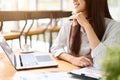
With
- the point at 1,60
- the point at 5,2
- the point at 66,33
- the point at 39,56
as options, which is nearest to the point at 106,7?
the point at 66,33

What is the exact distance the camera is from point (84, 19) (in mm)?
1506

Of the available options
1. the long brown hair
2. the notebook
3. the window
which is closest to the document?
the notebook

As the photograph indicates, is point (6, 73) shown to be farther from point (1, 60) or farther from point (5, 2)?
point (5, 2)

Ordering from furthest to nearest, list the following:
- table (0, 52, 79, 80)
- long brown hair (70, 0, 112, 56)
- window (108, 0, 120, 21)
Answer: window (108, 0, 120, 21) < long brown hair (70, 0, 112, 56) < table (0, 52, 79, 80)

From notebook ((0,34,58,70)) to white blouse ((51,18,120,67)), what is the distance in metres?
0.15

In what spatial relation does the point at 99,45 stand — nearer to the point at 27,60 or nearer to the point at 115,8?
the point at 27,60

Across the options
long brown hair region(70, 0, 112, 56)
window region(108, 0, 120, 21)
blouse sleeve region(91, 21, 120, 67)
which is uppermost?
long brown hair region(70, 0, 112, 56)

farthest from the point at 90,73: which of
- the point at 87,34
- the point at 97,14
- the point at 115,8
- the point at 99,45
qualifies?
the point at 115,8

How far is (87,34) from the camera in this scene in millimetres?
1464

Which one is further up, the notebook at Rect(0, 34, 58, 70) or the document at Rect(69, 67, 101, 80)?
the document at Rect(69, 67, 101, 80)

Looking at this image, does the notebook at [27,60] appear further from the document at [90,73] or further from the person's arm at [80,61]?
the document at [90,73]

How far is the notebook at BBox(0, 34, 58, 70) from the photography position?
128 cm

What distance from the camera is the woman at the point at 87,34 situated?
1396 millimetres

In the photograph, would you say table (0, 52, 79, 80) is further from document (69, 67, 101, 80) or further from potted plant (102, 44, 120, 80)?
potted plant (102, 44, 120, 80)
